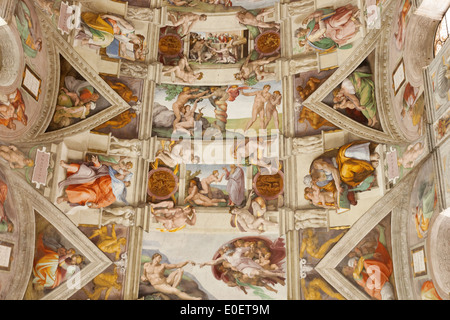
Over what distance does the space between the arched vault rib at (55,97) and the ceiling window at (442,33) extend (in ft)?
25.7

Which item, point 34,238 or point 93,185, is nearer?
point 34,238

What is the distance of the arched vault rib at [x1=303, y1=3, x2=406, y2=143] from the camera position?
13359 mm

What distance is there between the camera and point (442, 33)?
39.5 ft

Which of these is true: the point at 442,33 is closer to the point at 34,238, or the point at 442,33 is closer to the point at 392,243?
the point at 392,243

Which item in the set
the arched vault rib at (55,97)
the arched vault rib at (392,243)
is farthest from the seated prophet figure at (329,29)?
the arched vault rib at (55,97)

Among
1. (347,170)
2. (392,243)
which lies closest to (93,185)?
(347,170)

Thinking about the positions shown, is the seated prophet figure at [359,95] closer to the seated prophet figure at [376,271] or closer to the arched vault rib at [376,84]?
the arched vault rib at [376,84]

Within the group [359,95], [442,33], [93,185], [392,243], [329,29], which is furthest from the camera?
[329,29]

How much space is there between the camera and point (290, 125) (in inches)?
590

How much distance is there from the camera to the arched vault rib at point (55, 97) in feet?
46.6

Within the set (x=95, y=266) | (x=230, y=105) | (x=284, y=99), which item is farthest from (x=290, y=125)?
(x=95, y=266)

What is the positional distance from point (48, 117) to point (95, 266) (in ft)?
13.0

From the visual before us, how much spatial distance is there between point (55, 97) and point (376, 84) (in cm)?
812

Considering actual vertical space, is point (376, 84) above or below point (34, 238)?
above
